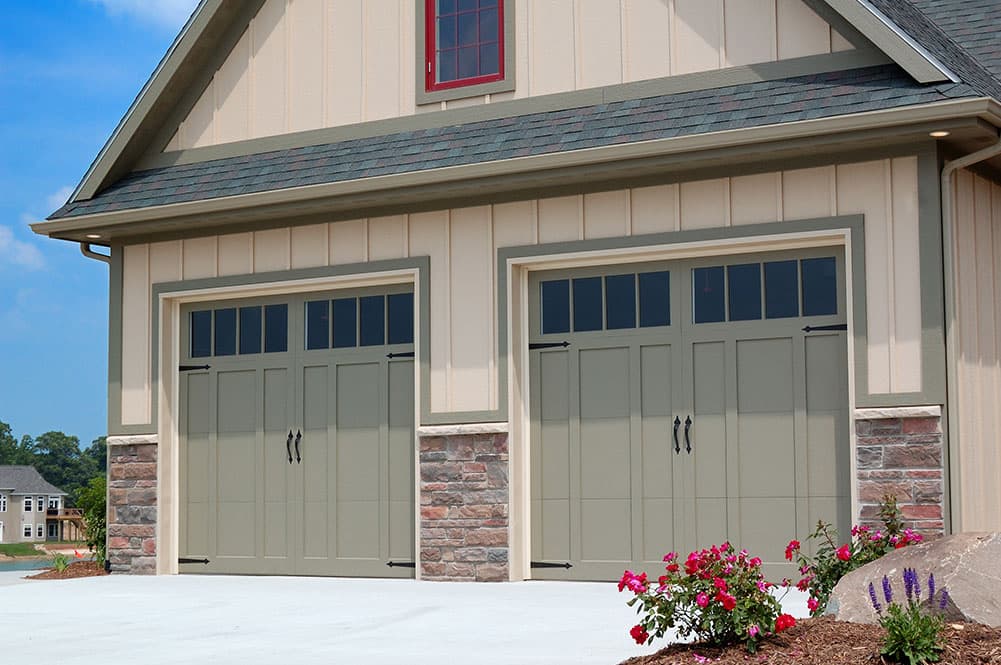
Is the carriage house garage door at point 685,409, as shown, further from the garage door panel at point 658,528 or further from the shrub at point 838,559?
the shrub at point 838,559

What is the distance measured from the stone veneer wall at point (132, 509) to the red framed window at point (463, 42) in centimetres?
462

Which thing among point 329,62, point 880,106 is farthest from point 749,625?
point 329,62

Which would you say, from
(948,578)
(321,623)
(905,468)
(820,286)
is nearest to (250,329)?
(321,623)

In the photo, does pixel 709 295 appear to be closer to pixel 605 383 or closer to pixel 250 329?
pixel 605 383

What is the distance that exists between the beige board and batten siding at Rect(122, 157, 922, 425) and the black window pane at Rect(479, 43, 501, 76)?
4.52ft

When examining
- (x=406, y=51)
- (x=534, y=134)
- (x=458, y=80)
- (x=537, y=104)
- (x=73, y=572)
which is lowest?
(x=73, y=572)

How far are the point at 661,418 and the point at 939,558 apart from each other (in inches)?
182

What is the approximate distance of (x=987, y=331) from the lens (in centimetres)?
1155

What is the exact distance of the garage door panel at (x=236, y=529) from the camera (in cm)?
1380

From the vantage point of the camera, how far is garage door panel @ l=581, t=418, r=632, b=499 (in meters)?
12.1

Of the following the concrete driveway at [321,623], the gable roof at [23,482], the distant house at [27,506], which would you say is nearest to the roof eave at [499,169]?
the concrete driveway at [321,623]

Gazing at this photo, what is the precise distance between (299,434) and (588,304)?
313 centimetres

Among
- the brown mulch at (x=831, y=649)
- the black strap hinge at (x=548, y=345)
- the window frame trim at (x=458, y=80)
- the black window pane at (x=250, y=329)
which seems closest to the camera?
the brown mulch at (x=831, y=649)

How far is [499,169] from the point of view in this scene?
1200 cm
